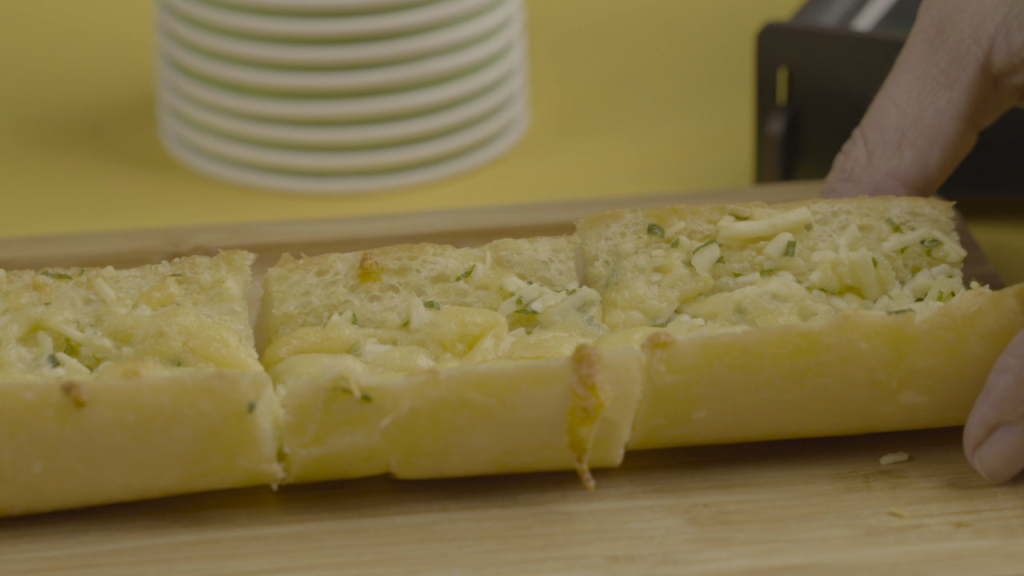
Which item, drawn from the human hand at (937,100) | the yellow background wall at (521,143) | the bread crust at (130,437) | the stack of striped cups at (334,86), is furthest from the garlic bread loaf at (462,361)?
the yellow background wall at (521,143)

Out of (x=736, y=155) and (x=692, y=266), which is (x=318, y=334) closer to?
(x=692, y=266)

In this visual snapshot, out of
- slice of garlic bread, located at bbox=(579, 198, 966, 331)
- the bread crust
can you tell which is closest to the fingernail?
slice of garlic bread, located at bbox=(579, 198, 966, 331)

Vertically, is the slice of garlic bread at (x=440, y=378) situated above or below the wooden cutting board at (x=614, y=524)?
above

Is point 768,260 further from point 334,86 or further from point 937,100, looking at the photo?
point 334,86

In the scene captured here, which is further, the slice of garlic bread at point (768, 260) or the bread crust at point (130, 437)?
the slice of garlic bread at point (768, 260)

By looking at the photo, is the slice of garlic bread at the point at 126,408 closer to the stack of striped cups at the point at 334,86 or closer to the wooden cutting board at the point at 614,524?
the wooden cutting board at the point at 614,524

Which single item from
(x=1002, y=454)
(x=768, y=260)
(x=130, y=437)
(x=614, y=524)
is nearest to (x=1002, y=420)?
(x=1002, y=454)
